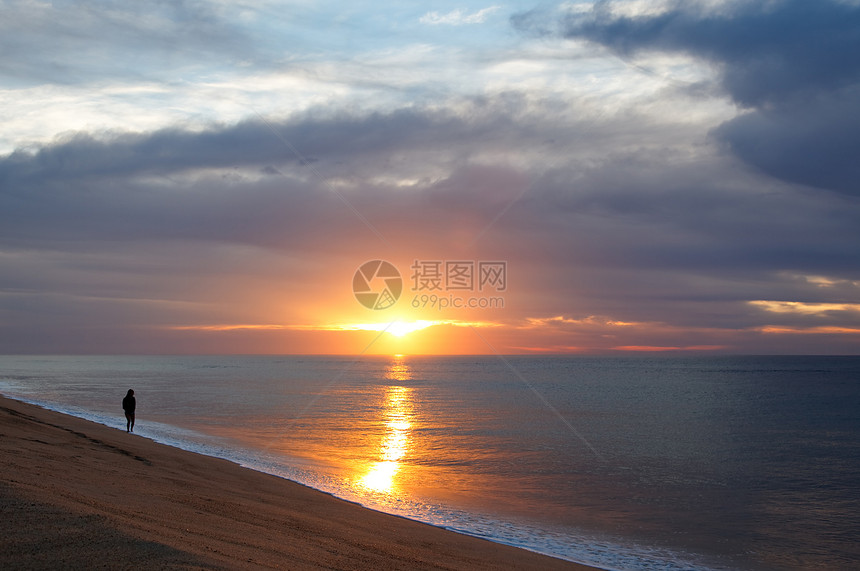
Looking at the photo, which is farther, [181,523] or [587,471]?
[587,471]

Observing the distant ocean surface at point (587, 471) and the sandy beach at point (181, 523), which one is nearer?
the sandy beach at point (181, 523)

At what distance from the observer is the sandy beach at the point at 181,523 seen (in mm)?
6598

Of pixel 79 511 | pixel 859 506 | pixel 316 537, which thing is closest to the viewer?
pixel 79 511

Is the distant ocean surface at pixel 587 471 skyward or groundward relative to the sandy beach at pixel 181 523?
groundward

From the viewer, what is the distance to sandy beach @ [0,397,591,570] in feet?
21.6

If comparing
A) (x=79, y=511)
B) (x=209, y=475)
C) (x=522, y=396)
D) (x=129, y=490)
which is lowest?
(x=522, y=396)

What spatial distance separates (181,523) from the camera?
8828 mm

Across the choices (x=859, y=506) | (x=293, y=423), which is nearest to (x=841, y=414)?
(x=859, y=506)

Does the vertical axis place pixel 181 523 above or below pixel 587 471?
above

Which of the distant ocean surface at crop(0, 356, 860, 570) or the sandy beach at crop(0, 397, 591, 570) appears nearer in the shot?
the sandy beach at crop(0, 397, 591, 570)

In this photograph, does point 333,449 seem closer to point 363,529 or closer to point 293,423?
point 293,423

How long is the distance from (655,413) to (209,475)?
42.3 metres

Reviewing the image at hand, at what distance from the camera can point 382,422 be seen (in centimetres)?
4116

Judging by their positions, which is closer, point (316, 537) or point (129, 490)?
point (316, 537)
